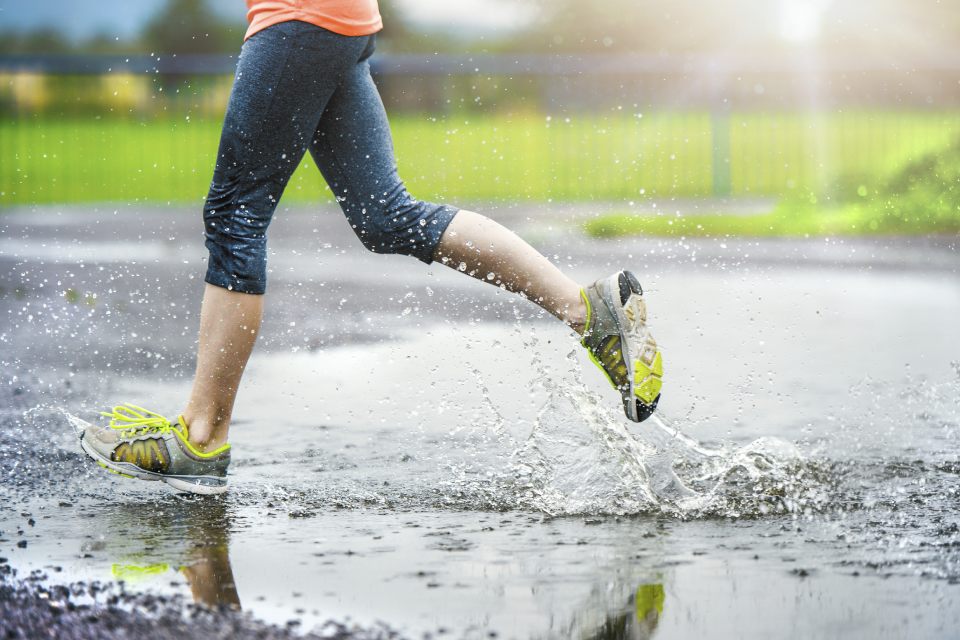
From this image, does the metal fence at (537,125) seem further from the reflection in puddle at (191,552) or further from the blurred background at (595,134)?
the reflection in puddle at (191,552)

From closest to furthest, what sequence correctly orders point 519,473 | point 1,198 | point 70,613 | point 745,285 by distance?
point 70,613 < point 519,473 < point 745,285 < point 1,198

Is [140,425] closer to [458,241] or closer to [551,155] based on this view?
[458,241]

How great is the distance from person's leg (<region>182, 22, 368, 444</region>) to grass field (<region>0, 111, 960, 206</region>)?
11923 millimetres

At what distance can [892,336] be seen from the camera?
24.2ft

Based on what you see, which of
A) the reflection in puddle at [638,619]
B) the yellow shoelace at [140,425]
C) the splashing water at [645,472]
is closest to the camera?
the reflection in puddle at [638,619]

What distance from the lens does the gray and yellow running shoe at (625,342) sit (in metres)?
4.25

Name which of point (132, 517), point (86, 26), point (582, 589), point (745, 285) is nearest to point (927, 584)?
point (582, 589)

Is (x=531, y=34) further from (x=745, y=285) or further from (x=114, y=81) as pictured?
(x=745, y=285)

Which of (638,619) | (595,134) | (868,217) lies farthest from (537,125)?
(638,619)

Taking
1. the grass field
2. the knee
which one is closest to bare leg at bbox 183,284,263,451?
the knee

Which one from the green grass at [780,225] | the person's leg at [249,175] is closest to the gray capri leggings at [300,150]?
the person's leg at [249,175]

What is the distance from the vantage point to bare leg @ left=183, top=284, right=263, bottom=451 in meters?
4.27

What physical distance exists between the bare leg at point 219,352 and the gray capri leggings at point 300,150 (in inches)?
2.0

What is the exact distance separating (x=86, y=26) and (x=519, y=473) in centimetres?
4189
